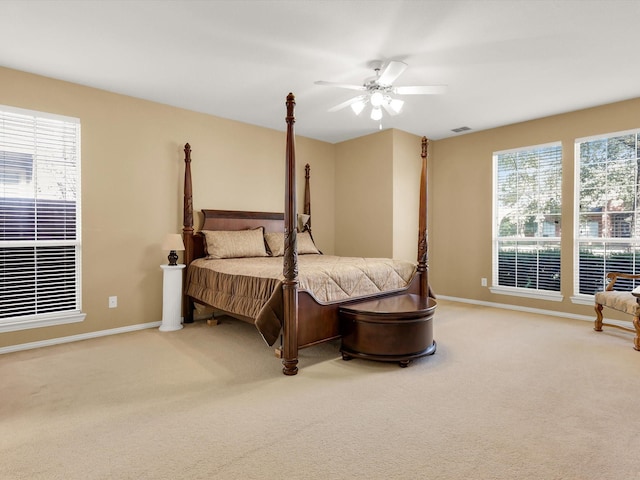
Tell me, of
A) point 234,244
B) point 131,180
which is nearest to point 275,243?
point 234,244

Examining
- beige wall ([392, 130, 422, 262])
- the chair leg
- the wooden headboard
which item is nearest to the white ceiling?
beige wall ([392, 130, 422, 262])

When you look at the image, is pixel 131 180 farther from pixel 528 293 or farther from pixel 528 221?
pixel 528 293

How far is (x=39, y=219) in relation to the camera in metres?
3.54

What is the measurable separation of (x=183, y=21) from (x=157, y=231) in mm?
2398

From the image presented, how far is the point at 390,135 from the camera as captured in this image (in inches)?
211

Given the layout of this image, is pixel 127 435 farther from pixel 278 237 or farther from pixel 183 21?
pixel 278 237

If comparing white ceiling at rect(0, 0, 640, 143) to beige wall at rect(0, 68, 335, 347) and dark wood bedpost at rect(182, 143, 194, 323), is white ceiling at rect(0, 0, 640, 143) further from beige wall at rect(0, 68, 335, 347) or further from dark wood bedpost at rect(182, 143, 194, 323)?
dark wood bedpost at rect(182, 143, 194, 323)

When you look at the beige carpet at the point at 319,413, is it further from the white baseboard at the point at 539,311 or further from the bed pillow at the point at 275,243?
the bed pillow at the point at 275,243

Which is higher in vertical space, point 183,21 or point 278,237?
point 183,21

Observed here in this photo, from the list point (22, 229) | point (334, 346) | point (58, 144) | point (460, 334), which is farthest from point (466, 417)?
point (58, 144)

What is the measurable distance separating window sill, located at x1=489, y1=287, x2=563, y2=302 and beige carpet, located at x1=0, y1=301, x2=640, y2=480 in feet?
4.18

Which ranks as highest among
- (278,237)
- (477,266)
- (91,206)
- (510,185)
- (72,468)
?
(510,185)

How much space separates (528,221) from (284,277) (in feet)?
12.8

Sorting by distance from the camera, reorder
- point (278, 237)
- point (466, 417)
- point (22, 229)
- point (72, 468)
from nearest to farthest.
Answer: point (72, 468)
point (466, 417)
point (22, 229)
point (278, 237)
